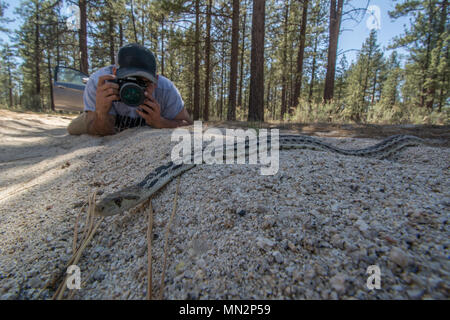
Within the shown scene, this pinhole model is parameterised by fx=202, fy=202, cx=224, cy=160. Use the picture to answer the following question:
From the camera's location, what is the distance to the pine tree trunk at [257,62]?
5.47 meters

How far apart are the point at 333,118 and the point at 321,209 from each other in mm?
5701

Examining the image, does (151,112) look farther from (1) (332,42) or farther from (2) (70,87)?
(1) (332,42)

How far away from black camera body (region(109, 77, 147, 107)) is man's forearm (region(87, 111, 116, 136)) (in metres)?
0.80

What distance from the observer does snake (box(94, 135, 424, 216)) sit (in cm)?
101

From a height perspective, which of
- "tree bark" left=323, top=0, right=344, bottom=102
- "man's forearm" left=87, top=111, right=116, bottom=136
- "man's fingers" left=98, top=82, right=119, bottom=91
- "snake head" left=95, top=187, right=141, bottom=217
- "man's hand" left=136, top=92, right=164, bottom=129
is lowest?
"snake head" left=95, top=187, right=141, bottom=217

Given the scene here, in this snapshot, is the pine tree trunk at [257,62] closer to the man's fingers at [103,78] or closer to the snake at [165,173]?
the snake at [165,173]

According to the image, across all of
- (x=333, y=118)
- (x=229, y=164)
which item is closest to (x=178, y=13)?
(x=333, y=118)

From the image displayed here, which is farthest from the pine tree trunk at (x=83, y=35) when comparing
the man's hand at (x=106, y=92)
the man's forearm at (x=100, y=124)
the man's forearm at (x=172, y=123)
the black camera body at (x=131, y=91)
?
the black camera body at (x=131, y=91)

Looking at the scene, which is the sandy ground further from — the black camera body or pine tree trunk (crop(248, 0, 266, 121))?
pine tree trunk (crop(248, 0, 266, 121))

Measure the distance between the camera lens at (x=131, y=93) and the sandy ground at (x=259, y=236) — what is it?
1.22m

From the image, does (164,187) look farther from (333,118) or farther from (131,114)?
(333,118)

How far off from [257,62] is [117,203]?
224 inches
